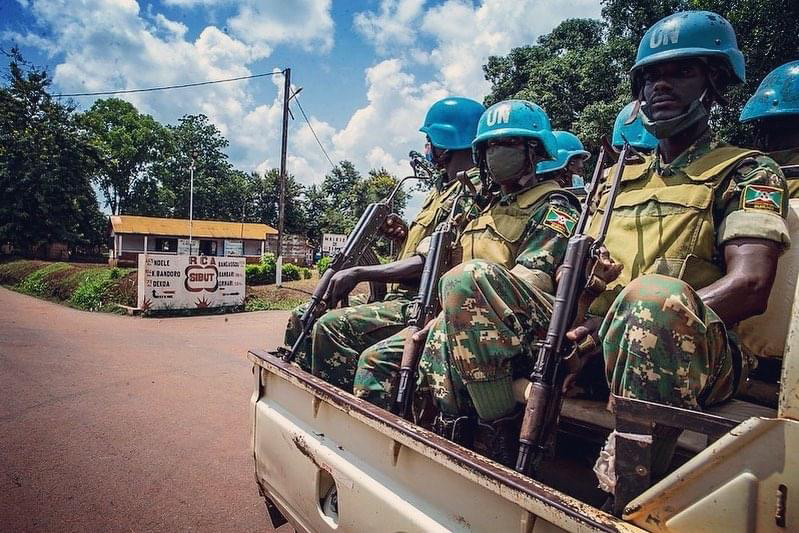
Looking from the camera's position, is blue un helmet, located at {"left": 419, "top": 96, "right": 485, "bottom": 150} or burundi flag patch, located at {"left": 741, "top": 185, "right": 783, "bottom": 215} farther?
blue un helmet, located at {"left": 419, "top": 96, "right": 485, "bottom": 150}

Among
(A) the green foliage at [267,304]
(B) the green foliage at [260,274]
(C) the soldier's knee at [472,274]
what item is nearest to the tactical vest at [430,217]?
(C) the soldier's knee at [472,274]

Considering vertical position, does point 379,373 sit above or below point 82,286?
A: above

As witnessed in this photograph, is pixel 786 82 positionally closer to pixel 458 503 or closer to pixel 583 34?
pixel 458 503

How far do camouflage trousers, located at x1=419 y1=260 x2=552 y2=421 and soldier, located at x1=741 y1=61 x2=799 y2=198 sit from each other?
186 cm

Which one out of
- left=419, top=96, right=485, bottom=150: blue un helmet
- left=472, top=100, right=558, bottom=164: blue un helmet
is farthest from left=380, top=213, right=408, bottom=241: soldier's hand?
left=472, top=100, right=558, bottom=164: blue un helmet

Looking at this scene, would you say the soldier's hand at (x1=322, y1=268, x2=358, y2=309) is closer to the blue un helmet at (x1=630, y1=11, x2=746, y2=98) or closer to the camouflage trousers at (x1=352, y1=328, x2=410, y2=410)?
the camouflage trousers at (x1=352, y1=328, x2=410, y2=410)

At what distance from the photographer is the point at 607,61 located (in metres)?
14.2

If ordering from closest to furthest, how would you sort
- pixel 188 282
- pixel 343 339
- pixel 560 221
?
pixel 560 221
pixel 343 339
pixel 188 282

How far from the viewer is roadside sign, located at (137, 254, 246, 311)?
11164 millimetres

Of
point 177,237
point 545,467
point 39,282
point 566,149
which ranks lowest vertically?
point 39,282

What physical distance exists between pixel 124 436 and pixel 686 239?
166 inches

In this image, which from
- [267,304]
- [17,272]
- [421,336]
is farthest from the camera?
[17,272]

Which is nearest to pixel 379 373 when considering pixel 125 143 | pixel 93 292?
pixel 93 292

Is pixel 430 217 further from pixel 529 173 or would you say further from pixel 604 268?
pixel 604 268
